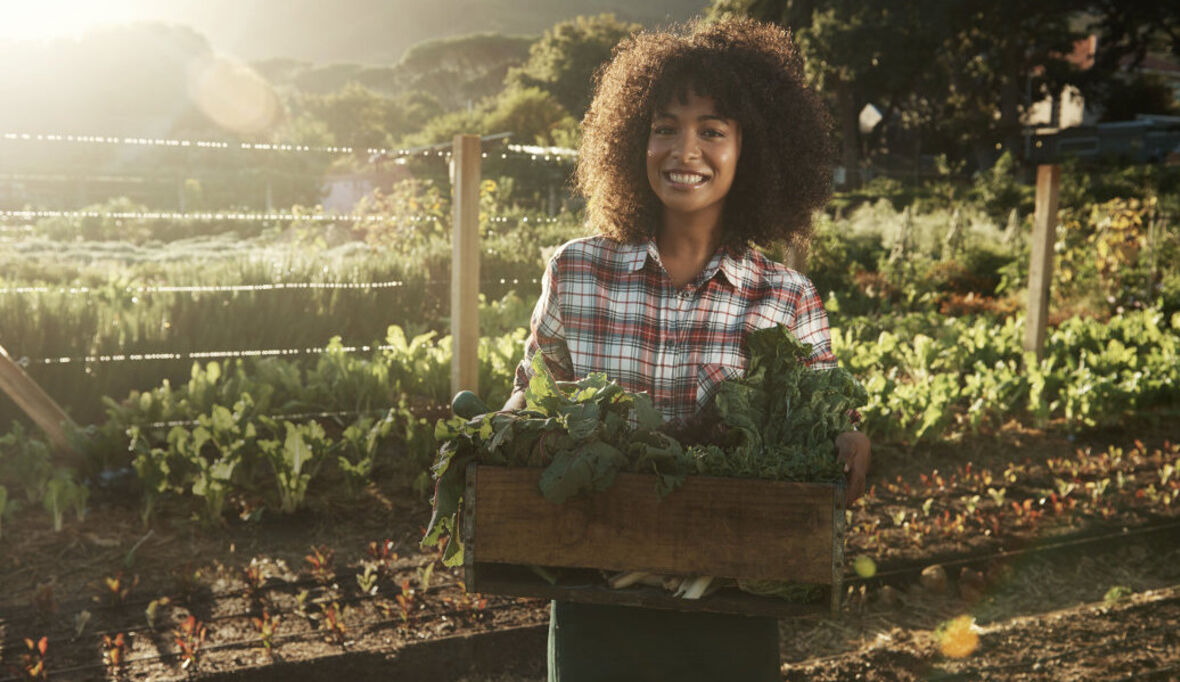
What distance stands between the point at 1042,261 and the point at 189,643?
567cm

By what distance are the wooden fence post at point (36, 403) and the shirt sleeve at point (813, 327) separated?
3.59 m

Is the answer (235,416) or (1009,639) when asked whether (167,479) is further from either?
(1009,639)

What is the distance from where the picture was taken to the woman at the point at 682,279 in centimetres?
181

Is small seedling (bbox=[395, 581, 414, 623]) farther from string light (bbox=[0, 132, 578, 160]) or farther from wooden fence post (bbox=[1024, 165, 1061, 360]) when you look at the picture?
wooden fence post (bbox=[1024, 165, 1061, 360])

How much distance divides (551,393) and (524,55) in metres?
114

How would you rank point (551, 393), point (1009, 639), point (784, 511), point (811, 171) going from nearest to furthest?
point (784, 511) < point (551, 393) < point (811, 171) < point (1009, 639)

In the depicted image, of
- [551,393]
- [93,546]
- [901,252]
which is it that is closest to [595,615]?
[551,393]

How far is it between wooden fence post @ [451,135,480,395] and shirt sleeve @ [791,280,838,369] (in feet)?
9.89

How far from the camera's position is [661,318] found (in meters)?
1.99

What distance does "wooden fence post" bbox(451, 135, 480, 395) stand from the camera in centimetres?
488

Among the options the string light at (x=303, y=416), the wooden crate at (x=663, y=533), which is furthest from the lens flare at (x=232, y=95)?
the wooden crate at (x=663, y=533)

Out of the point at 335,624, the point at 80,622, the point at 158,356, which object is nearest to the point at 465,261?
the point at 158,356

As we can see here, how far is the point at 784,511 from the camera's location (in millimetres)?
1592

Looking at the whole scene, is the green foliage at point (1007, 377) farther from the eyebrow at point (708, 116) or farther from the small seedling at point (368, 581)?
the eyebrow at point (708, 116)
